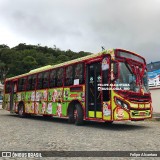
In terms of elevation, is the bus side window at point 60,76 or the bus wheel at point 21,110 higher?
the bus side window at point 60,76

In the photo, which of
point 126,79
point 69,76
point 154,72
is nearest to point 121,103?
point 126,79

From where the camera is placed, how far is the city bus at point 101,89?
10.9 metres

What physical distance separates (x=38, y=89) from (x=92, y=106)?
240 inches

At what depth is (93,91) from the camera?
39.3 ft

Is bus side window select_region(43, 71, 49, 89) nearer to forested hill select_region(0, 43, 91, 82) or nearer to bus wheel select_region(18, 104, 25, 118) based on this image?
bus wheel select_region(18, 104, 25, 118)

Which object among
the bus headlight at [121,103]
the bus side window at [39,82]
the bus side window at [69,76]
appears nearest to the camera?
the bus headlight at [121,103]

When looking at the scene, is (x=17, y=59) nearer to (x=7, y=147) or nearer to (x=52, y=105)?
(x=52, y=105)

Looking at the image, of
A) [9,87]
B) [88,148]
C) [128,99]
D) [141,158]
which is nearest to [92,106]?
[128,99]

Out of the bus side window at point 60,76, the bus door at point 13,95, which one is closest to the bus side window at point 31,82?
the bus door at point 13,95

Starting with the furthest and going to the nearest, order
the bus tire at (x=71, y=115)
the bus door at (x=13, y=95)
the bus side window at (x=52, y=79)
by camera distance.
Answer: the bus door at (x=13, y=95)
the bus side window at (x=52, y=79)
the bus tire at (x=71, y=115)

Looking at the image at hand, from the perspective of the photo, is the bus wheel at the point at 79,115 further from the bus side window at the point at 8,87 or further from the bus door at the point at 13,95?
the bus side window at the point at 8,87

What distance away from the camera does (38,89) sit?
17234mm

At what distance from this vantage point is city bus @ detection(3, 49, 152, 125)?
1087 centimetres

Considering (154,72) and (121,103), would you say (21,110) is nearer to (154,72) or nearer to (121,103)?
(121,103)
